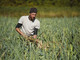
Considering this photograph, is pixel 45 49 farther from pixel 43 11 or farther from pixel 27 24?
pixel 43 11

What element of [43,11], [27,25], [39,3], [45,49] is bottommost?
[45,49]

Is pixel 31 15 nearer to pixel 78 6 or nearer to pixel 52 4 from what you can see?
pixel 52 4

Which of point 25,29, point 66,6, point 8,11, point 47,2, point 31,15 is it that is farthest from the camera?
point 66,6

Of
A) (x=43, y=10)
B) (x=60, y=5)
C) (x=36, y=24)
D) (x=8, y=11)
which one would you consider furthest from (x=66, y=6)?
(x=36, y=24)

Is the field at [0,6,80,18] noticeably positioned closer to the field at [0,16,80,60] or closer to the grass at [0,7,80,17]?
the grass at [0,7,80,17]

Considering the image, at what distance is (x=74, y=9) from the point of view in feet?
49.5

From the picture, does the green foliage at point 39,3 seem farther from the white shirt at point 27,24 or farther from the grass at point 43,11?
the white shirt at point 27,24

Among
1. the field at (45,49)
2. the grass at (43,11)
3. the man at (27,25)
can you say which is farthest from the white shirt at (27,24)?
the grass at (43,11)

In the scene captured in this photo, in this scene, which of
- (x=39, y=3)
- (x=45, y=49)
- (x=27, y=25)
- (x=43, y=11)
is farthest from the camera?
(x=39, y=3)

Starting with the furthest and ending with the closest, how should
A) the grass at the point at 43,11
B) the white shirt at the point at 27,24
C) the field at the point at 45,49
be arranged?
the grass at the point at 43,11 < the white shirt at the point at 27,24 < the field at the point at 45,49

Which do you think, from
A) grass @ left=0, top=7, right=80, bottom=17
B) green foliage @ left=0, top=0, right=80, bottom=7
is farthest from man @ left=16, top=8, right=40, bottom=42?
green foliage @ left=0, top=0, right=80, bottom=7

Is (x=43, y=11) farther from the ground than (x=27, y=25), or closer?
farther from the ground

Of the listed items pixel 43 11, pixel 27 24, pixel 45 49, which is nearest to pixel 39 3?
pixel 43 11

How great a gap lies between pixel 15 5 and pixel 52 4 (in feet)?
16.1
